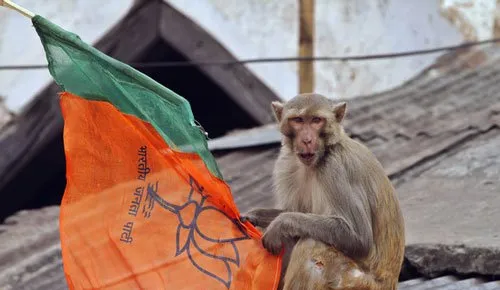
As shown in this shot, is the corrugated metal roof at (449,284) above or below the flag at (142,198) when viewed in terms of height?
below

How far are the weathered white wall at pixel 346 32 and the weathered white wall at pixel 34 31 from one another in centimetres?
63

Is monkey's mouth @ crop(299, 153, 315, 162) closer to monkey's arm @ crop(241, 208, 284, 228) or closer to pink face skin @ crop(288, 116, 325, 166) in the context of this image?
pink face skin @ crop(288, 116, 325, 166)

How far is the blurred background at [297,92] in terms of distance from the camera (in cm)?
541

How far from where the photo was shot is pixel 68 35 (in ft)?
12.8

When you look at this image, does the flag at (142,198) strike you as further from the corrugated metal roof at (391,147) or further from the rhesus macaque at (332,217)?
the corrugated metal roof at (391,147)

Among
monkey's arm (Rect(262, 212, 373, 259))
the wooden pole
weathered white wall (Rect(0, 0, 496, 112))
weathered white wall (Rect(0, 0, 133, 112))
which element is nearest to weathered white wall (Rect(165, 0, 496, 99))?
weathered white wall (Rect(0, 0, 496, 112))

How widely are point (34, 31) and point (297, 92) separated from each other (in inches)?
93.7

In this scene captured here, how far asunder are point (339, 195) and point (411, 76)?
5720 millimetres

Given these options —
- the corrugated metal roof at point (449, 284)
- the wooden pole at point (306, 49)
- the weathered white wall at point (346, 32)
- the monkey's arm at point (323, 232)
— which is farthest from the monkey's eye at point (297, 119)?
the weathered white wall at point (346, 32)

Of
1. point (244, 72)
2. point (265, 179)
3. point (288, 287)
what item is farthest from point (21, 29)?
point (288, 287)

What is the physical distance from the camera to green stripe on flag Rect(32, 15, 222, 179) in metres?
3.86

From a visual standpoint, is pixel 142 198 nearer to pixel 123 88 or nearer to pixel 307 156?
pixel 123 88

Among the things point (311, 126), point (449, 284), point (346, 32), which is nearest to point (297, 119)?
point (311, 126)

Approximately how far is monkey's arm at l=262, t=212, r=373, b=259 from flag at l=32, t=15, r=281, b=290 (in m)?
0.08
